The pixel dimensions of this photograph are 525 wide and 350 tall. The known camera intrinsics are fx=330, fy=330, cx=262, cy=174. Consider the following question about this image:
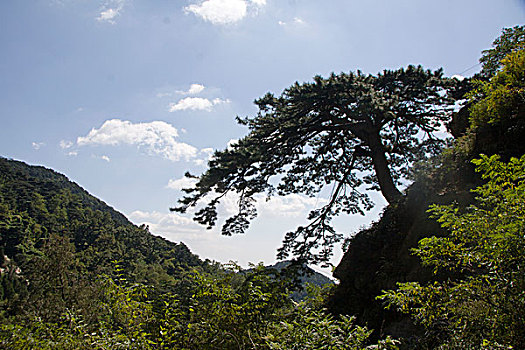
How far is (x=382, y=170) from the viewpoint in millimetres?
11211

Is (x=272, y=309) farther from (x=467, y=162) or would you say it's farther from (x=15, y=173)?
(x=15, y=173)

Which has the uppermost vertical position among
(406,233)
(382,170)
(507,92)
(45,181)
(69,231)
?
(45,181)

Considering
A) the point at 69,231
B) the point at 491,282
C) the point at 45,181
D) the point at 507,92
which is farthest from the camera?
the point at 45,181

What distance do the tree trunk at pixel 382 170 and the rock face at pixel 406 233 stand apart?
123cm

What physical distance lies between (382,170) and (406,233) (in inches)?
122

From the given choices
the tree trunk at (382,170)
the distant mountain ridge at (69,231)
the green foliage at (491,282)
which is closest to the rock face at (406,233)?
the tree trunk at (382,170)

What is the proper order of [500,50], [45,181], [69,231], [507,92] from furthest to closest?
1. [45,181]
2. [69,231]
3. [500,50]
4. [507,92]

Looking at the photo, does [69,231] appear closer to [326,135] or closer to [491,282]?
[326,135]

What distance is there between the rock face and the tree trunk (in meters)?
1.23

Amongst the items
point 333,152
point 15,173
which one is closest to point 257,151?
point 333,152

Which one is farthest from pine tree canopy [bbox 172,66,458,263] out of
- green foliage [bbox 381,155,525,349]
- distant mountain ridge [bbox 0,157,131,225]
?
distant mountain ridge [bbox 0,157,131,225]

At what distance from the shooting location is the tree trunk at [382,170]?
10.8 metres

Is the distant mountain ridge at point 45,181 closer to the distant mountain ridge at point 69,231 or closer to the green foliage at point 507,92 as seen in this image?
the distant mountain ridge at point 69,231

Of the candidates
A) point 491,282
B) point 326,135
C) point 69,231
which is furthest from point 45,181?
point 491,282
